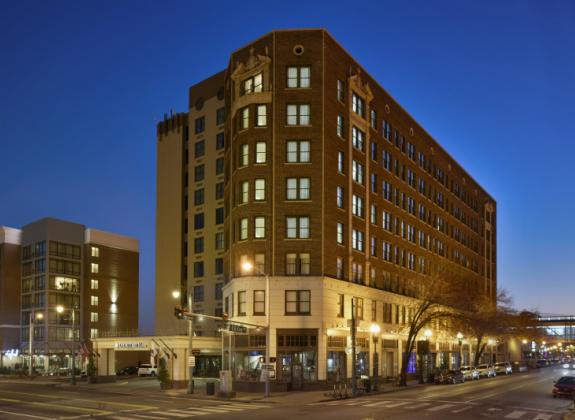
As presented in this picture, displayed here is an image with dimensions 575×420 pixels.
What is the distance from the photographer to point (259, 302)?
208 ft

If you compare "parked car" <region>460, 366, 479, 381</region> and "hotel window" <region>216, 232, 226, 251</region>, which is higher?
"hotel window" <region>216, 232, 226, 251</region>

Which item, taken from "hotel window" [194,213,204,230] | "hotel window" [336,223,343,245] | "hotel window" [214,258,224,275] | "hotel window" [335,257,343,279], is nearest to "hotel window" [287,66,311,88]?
"hotel window" [336,223,343,245]

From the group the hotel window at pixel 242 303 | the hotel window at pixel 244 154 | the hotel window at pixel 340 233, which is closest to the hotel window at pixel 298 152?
the hotel window at pixel 244 154

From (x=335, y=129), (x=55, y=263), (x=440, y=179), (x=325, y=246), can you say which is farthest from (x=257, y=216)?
(x=55, y=263)

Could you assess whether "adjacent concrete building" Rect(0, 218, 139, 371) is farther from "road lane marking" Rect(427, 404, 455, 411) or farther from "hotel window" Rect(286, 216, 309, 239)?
"road lane marking" Rect(427, 404, 455, 411)

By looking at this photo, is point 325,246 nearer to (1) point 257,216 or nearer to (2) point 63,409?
(1) point 257,216

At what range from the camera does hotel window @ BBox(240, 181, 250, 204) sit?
65.4 metres

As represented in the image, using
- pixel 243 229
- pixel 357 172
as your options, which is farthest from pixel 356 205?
pixel 243 229

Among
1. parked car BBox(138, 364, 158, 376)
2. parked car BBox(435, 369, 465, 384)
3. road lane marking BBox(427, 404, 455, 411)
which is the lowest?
parked car BBox(138, 364, 158, 376)

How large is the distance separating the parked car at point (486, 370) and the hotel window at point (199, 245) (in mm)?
39535

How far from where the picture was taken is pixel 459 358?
365ft

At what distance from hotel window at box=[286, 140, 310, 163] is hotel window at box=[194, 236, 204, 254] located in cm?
3359

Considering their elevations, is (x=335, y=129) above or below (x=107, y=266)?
above

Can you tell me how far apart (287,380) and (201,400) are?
12.2 metres
